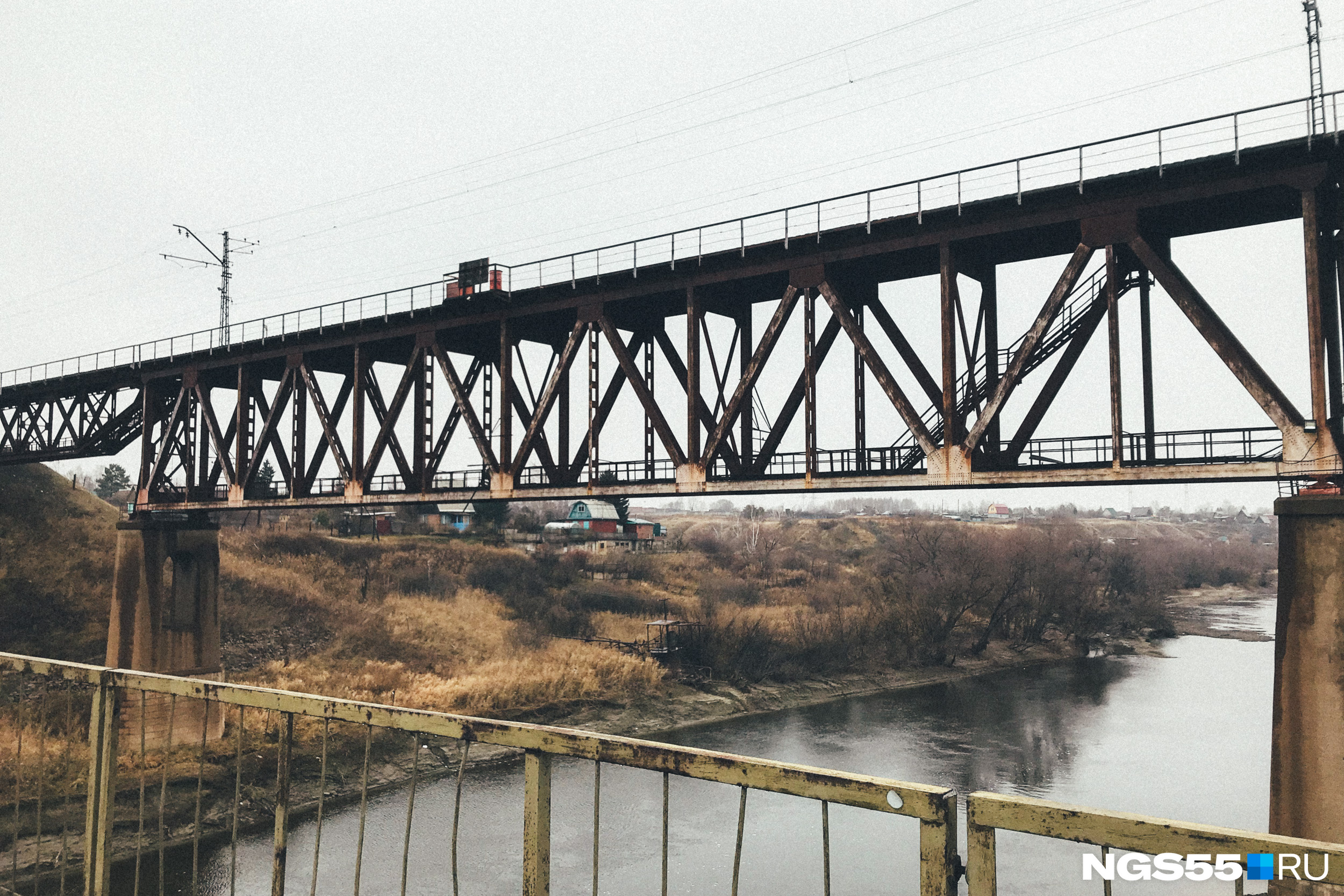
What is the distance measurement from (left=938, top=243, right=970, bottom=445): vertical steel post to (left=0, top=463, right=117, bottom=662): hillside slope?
3812 centimetres

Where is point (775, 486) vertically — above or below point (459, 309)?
below

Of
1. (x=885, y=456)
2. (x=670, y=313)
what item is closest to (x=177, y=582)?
(x=670, y=313)

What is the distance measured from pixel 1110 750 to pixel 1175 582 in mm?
75196

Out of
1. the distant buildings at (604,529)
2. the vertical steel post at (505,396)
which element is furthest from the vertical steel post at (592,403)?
the distant buildings at (604,529)

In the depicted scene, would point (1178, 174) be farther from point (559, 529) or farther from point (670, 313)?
point (559, 529)

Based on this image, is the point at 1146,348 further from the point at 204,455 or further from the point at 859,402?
the point at 204,455

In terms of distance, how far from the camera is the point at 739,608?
65438 millimetres

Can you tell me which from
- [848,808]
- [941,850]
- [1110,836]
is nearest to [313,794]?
[848,808]

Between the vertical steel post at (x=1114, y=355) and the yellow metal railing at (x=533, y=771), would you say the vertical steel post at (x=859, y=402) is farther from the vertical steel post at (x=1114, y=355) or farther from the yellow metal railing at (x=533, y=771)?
the yellow metal railing at (x=533, y=771)

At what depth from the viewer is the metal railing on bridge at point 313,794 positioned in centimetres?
357

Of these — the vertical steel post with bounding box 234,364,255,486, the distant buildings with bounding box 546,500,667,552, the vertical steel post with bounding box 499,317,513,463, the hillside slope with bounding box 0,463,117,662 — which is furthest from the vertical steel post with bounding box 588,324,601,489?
the distant buildings with bounding box 546,500,667,552

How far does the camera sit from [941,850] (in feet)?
11.8

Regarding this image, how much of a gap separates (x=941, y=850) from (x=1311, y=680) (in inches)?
578

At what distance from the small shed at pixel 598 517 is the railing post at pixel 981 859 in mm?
98200
